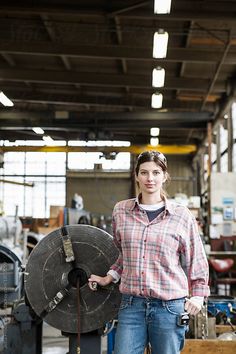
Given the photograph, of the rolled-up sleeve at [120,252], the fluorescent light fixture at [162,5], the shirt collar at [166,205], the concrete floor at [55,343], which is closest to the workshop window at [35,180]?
the fluorescent light fixture at [162,5]

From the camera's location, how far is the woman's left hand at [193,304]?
2275 mm

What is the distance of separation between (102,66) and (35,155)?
12.7 meters

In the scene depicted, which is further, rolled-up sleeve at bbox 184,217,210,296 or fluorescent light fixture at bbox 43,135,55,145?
fluorescent light fixture at bbox 43,135,55,145

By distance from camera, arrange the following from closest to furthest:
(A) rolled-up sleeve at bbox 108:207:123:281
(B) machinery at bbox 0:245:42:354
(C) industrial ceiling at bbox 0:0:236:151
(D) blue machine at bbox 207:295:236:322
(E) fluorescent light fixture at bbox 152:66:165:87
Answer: (A) rolled-up sleeve at bbox 108:207:123:281 < (B) machinery at bbox 0:245:42:354 < (D) blue machine at bbox 207:295:236:322 < (C) industrial ceiling at bbox 0:0:236:151 < (E) fluorescent light fixture at bbox 152:66:165:87

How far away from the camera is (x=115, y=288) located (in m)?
3.11

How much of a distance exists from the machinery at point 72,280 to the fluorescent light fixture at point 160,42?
14.9 ft

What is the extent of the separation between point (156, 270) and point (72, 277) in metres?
1.02

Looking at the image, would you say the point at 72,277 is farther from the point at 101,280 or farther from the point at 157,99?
the point at 157,99

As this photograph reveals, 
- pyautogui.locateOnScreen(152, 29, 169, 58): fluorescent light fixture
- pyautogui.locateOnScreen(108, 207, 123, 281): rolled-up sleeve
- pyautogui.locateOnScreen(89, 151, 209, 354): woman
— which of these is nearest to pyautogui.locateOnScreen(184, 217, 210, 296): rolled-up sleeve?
pyautogui.locateOnScreen(89, 151, 209, 354): woman

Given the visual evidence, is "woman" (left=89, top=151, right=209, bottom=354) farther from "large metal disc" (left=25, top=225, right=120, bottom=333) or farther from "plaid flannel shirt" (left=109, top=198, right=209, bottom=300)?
"large metal disc" (left=25, top=225, right=120, bottom=333)

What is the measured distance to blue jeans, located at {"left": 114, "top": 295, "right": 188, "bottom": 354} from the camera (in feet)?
7.46

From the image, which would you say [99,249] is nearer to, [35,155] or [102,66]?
[102,66]

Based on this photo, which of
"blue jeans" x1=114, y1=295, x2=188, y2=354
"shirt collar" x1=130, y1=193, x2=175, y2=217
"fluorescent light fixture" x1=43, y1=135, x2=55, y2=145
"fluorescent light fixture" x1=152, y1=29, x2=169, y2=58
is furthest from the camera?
"fluorescent light fixture" x1=43, y1=135, x2=55, y2=145

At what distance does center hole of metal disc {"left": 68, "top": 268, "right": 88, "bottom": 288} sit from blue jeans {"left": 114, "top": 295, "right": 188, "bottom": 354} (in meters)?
0.88
